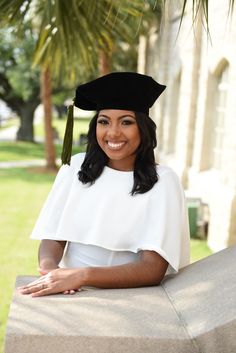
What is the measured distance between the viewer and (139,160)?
8.18 feet

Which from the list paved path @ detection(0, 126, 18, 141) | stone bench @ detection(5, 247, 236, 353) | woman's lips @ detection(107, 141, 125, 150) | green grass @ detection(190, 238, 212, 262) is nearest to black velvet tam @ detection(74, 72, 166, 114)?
woman's lips @ detection(107, 141, 125, 150)

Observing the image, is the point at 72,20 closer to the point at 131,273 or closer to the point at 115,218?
the point at 115,218

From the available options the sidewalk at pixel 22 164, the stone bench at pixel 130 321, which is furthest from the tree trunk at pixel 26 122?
the stone bench at pixel 130 321

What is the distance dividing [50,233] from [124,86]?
0.76 m

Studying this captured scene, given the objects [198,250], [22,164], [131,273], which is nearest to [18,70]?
[22,164]

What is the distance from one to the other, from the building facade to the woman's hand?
469 centimetres

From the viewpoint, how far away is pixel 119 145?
2.42 meters

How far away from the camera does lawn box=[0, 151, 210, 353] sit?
21.2ft

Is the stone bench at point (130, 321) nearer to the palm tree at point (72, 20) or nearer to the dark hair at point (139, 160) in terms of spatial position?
the dark hair at point (139, 160)

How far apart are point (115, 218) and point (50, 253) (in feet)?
1.19

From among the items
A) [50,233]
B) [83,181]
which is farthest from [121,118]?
[50,233]

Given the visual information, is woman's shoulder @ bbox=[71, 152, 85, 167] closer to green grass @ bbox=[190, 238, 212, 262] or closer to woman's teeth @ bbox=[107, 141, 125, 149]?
woman's teeth @ bbox=[107, 141, 125, 149]

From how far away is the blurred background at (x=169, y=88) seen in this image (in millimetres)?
4906

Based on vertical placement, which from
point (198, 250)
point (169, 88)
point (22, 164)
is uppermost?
point (169, 88)
